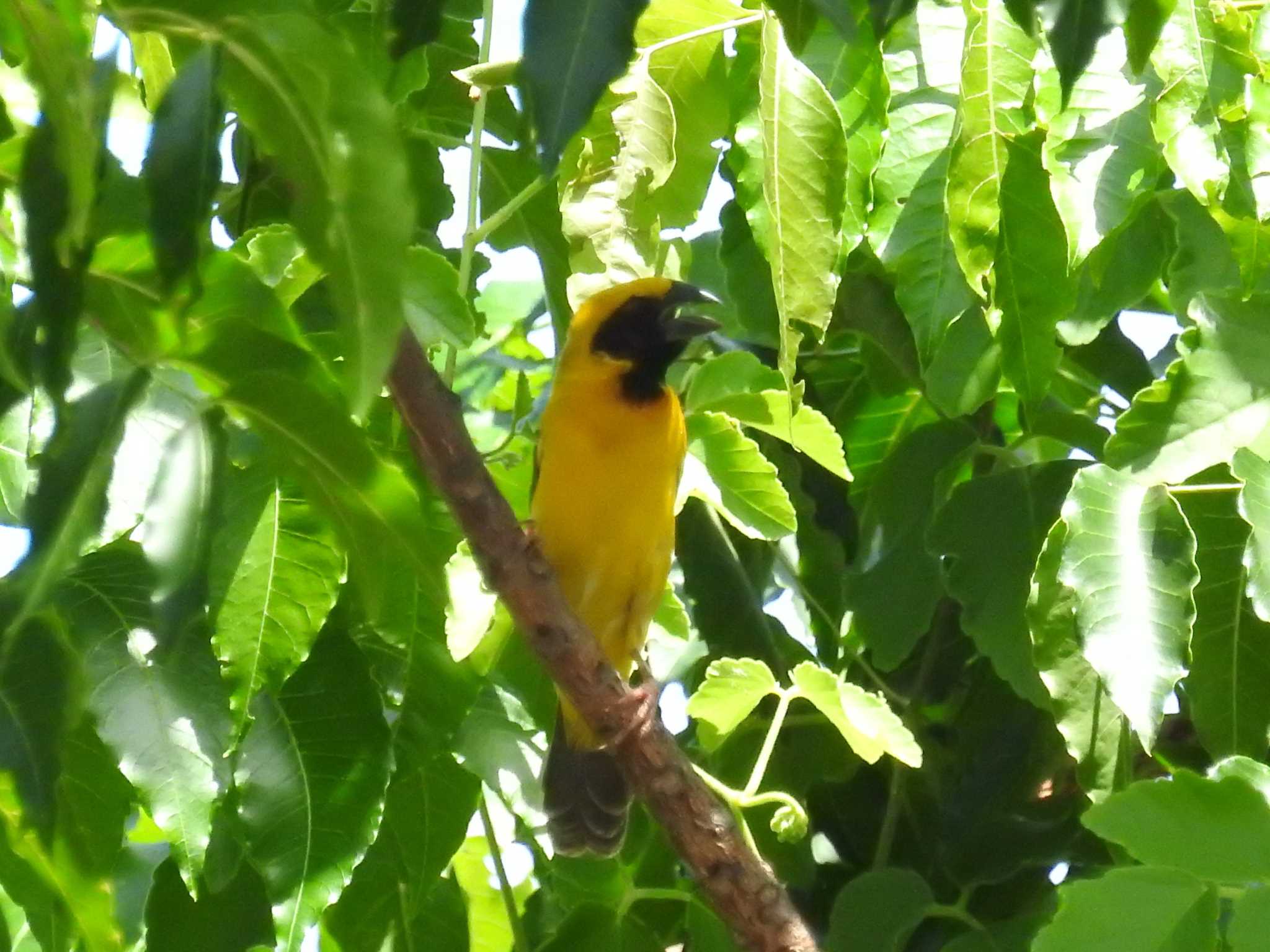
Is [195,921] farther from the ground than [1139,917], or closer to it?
closer to it

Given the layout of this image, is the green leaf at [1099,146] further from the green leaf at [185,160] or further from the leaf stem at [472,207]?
the green leaf at [185,160]

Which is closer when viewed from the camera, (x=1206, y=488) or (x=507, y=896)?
(x=1206, y=488)

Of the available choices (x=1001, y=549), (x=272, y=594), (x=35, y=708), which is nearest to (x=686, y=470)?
(x=1001, y=549)

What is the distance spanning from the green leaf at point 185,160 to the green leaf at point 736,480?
1.57 meters

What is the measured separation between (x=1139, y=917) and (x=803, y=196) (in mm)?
787

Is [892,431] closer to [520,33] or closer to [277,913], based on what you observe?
[277,913]

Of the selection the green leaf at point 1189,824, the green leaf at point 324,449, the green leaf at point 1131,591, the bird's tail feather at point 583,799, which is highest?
the green leaf at point 324,449

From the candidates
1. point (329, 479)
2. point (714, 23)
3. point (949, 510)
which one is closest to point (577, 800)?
point (949, 510)

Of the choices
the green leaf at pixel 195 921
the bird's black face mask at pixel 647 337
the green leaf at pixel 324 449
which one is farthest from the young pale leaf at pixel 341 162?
the bird's black face mask at pixel 647 337

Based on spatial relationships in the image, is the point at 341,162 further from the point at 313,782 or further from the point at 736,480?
the point at 736,480

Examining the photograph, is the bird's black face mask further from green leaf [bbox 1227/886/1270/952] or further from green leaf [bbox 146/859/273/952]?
green leaf [bbox 1227/886/1270/952]

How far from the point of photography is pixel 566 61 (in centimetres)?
89

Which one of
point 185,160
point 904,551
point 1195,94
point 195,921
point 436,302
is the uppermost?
point 185,160

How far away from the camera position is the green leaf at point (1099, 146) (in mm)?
1903
